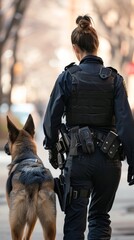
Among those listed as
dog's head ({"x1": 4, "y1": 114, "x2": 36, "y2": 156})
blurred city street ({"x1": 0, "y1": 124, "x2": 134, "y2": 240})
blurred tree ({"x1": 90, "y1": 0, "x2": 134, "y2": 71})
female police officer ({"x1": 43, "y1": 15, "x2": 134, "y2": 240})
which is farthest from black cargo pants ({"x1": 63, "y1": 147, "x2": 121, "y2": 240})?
blurred tree ({"x1": 90, "y1": 0, "x2": 134, "y2": 71})

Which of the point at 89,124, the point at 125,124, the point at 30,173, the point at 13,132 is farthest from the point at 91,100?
the point at 13,132

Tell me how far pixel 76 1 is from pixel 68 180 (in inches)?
1897

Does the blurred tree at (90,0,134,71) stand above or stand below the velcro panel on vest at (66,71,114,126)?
above

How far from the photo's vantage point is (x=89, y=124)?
23.1ft

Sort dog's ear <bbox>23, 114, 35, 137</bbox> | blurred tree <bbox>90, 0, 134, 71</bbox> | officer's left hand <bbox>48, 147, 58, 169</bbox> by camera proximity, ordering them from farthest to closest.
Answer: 1. blurred tree <bbox>90, 0, 134, 71</bbox>
2. dog's ear <bbox>23, 114, 35, 137</bbox>
3. officer's left hand <bbox>48, 147, 58, 169</bbox>

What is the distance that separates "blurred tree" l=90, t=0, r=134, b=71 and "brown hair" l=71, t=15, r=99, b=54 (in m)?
34.1

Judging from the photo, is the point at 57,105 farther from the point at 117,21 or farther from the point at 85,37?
the point at 117,21

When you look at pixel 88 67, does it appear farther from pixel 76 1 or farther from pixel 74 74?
pixel 76 1

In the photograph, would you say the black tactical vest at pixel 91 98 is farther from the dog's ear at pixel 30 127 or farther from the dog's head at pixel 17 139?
the dog's ear at pixel 30 127

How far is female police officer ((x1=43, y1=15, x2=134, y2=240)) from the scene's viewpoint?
22.7 feet

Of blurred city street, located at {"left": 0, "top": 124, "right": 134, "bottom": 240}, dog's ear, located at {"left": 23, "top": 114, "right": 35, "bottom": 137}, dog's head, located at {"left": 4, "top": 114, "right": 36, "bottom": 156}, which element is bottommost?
blurred city street, located at {"left": 0, "top": 124, "right": 134, "bottom": 240}

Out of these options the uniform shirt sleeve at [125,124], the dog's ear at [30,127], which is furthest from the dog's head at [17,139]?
the uniform shirt sleeve at [125,124]

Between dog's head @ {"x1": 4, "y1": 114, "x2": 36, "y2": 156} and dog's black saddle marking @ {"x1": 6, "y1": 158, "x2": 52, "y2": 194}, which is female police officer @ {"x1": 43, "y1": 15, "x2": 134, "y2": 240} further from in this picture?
dog's head @ {"x1": 4, "y1": 114, "x2": 36, "y2": 156}

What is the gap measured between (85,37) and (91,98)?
0.48m
